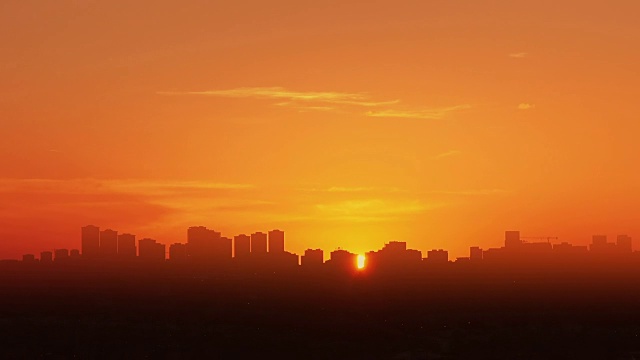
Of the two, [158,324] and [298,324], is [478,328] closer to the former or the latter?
[298,324]

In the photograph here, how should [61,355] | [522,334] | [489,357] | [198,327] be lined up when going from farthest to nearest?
[198,327] → [522,334] → [61,355] → [489,357]

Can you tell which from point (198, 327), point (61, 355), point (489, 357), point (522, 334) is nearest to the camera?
point (489, 357)

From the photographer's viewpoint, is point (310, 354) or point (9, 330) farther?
point (9, 330)

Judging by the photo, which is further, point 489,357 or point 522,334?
point 522,334

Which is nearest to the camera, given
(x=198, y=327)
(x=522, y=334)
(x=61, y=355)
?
(x=61, y=355)

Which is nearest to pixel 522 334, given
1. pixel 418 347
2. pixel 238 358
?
pixel 418 347

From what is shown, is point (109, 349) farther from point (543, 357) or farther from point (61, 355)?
point (543, 357)

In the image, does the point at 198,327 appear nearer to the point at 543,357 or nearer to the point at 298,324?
the point at 298,324

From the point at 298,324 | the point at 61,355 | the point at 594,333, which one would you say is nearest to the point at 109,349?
the point at 61,355
